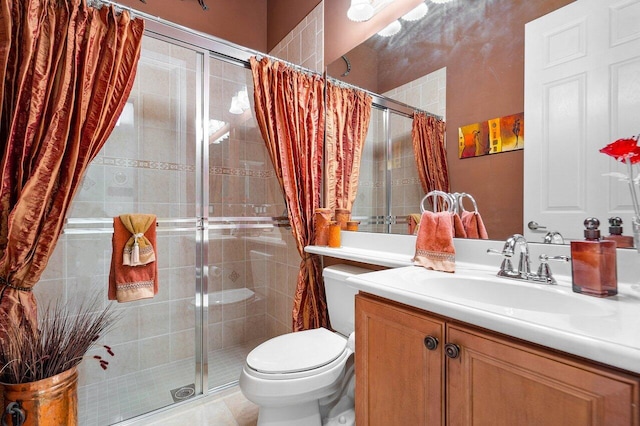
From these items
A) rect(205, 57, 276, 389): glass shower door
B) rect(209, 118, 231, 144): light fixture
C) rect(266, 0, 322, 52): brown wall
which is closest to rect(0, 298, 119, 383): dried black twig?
rect(205, 57, 276, 389): glass shower door

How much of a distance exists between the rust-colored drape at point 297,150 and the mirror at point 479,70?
565 mm

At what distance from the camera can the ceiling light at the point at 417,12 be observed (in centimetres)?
155

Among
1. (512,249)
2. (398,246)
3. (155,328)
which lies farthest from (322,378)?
(155,328)

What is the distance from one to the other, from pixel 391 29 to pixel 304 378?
1.82 m

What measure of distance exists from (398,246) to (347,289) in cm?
34

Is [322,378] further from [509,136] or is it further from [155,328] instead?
[155,328]

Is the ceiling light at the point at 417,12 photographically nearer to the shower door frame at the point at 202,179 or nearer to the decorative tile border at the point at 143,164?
the shower door frame at the point at 202,179

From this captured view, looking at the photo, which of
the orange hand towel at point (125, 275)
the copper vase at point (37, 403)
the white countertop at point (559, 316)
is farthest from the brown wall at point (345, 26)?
the copper vase at point (37, 403)

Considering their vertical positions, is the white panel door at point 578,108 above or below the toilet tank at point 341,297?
above

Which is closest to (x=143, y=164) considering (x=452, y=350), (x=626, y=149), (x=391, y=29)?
(x=391, y=29)

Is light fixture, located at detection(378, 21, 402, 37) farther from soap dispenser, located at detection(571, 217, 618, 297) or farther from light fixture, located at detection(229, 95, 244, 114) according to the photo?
soap dispenser, located at detection(571, 217, 618, 297)

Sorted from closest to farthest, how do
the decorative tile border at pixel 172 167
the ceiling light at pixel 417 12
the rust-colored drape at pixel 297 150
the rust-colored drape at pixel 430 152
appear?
1. the rust-colored drape at pixel 430 152
2. the ceiling light at pixel 417 12
3. the rust-colored drape at pixel 297 150
4. the decorative tile border at pixel 172 167

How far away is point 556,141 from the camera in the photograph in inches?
42.2

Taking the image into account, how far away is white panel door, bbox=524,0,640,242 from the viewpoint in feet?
3.09
